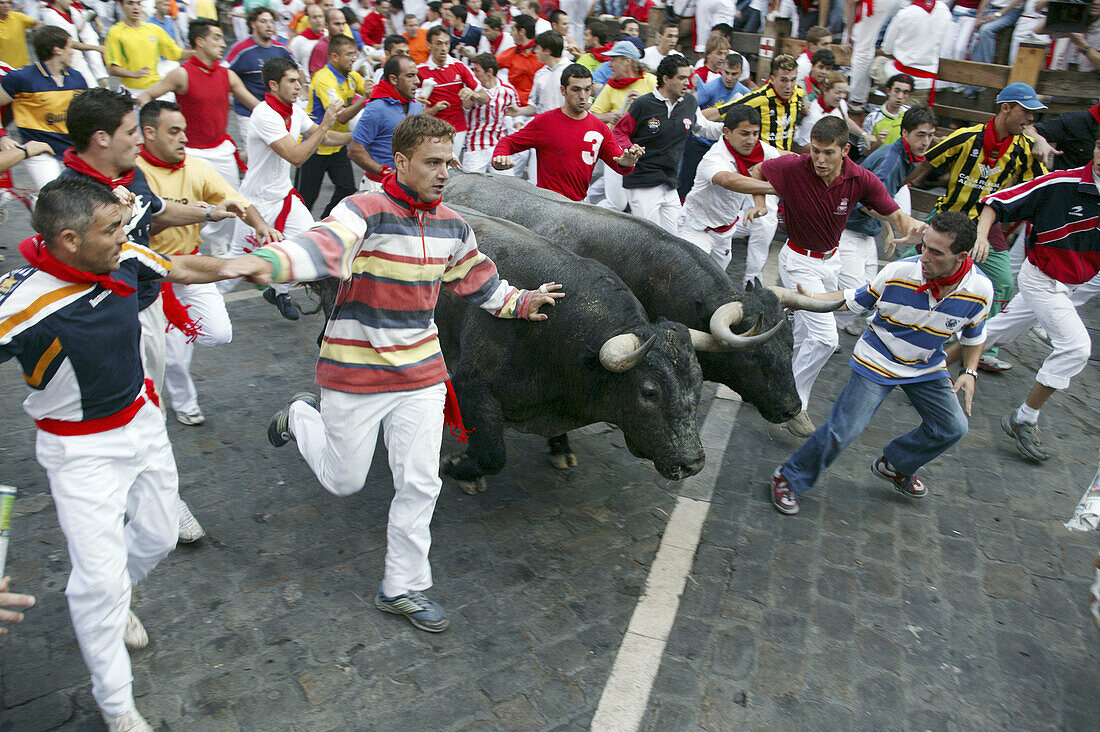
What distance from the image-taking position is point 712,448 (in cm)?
630

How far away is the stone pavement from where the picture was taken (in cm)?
374

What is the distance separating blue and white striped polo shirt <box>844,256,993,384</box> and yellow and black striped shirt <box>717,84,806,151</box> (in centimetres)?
403

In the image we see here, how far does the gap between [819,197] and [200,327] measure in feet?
14.9

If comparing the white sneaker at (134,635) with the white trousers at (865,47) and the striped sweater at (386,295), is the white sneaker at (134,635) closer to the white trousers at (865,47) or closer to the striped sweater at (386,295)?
the striped sweater at (386,295)

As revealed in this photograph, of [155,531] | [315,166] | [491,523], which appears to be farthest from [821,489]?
[315,166]

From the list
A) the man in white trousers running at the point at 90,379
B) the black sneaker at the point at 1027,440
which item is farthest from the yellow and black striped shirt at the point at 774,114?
the man in white trousers running at the point at 90,379

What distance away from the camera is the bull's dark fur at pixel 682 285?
5820 millimetres

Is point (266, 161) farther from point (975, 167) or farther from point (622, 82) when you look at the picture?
point (975, 167)

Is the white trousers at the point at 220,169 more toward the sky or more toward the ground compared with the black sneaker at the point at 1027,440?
more toward the sky

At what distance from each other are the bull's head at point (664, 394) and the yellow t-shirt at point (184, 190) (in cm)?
242

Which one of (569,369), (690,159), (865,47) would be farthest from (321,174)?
(865,47)

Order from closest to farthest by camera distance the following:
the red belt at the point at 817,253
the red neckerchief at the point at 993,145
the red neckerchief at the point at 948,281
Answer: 1. the red neckerchief at the point at 948,281
2. the red belt at the point at 817,253
3. the red neckerchief at the point at 993,145

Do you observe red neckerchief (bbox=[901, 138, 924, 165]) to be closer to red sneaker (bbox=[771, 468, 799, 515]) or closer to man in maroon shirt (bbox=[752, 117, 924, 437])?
man in maroon shirt (bbox=[752, 117, 924, 437])

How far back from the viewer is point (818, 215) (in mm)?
6465
